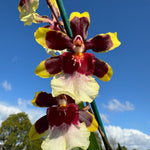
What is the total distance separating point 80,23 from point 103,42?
0.22 meters

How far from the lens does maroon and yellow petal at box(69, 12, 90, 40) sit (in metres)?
1.25

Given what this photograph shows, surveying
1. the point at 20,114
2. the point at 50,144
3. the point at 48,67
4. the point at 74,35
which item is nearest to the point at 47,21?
the point at 74,35

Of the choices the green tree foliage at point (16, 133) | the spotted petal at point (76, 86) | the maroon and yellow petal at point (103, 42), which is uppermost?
the green tree foliage at point (16, 133)

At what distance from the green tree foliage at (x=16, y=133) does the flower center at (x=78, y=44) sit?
32826 millimetres

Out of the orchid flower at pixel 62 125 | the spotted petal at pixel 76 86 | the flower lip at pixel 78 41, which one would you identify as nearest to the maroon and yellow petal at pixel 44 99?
the orchid flower at pixel 62 125

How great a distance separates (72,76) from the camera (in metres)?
1.12

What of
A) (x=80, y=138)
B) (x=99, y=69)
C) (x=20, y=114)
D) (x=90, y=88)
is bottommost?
(x=80, y=138)

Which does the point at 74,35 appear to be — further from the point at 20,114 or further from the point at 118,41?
the point at 20,114

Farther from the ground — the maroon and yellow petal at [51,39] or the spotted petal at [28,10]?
the spotted petal at [28,10]

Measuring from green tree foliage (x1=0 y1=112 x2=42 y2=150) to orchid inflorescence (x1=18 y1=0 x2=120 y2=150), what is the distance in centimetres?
3262

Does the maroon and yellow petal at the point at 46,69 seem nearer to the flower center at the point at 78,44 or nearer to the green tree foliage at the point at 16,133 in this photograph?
the flower center at the point at 78,44

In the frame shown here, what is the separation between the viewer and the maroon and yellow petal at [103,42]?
3.96ft

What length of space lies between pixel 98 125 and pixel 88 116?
0.35 ft

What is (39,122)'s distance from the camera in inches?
53.4
